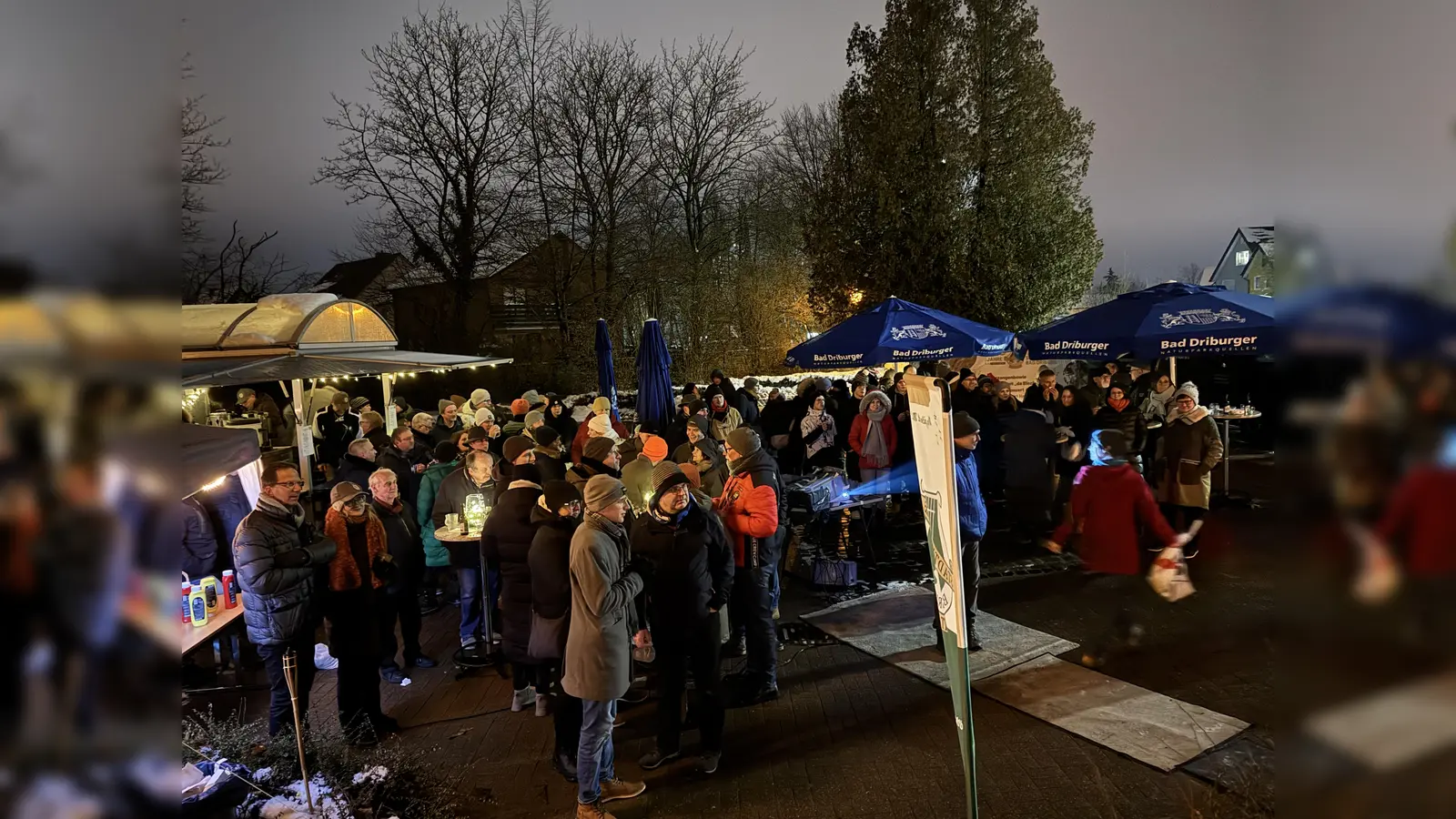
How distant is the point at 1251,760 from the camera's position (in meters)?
3.94

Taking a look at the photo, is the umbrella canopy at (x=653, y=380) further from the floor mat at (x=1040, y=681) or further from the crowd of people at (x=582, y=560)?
the floor mat at (x=1040, y=681)

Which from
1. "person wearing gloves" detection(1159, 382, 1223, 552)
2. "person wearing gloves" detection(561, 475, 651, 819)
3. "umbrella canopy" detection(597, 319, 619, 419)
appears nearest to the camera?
"person wearing gloves" detection(561, 475, 651, 819)

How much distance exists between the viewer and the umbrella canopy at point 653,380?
10555mm

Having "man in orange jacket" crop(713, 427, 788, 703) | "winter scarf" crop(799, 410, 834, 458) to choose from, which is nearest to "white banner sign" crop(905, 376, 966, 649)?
"man in orange jacket" crop(713, 427, 788, 703)

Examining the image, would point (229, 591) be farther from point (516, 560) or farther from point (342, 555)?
point (516, 560)

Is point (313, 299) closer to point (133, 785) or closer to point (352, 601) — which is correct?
point (352, 601)

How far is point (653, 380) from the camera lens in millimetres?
10555

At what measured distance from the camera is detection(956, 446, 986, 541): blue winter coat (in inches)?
222

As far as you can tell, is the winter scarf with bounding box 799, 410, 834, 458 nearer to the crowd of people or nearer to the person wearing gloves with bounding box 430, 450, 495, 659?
the crowd of people

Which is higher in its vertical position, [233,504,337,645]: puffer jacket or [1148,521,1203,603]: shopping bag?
[233,504,337,645]: puffer jacket

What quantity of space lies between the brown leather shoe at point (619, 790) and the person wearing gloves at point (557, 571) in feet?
0.93

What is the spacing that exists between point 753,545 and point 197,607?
12.5ft

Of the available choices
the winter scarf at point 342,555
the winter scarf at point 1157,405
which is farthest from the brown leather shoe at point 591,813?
the winter scarf at point 1157,405

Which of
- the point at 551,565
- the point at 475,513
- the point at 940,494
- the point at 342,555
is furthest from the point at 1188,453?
the point at 342,555
